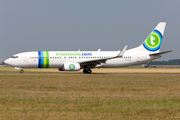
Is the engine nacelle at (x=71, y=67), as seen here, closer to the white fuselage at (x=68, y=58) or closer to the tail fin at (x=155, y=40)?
the white fuselage at (x=68, y=58)

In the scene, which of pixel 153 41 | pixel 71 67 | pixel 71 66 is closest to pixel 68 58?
pixel 71 66

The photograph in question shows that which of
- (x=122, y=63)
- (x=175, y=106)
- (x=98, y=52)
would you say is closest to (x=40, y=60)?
(x=98, y=52)

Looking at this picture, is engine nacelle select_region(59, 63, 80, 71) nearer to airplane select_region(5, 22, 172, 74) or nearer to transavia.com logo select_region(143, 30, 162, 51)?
airplane select_region(5, 22, 172, 74)

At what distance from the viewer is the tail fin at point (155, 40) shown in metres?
44.5

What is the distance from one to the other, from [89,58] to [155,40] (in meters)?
12.0

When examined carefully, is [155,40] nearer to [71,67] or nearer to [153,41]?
[153,41]

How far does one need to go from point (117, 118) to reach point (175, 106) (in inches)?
150

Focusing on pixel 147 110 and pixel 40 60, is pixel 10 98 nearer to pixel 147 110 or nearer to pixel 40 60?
pixel 147 110

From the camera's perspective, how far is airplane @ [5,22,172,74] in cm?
3991

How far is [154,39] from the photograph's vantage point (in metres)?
44.6

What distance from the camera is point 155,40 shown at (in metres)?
44.6

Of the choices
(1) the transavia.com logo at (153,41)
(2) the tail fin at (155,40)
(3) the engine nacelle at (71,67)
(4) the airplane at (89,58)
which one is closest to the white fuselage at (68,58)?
(4) the airplane at (89,58)

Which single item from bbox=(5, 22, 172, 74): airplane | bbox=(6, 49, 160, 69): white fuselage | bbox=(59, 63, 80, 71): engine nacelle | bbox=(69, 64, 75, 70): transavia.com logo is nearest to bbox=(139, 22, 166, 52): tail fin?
bbox=(5, 22, 172, 74): airplane

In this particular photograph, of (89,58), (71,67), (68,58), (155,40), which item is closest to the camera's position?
(71,67)
